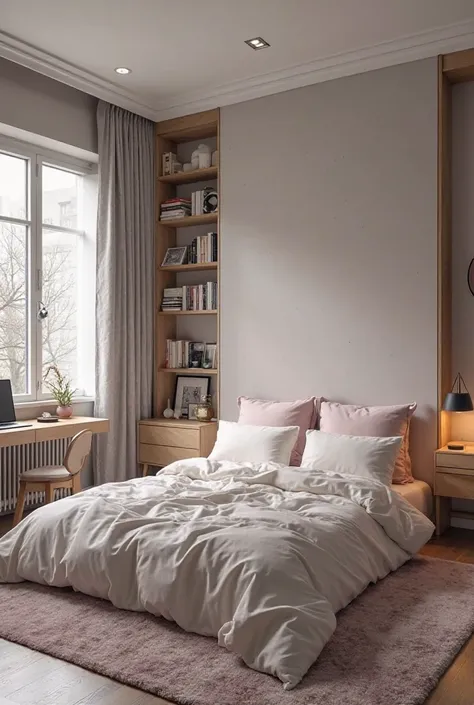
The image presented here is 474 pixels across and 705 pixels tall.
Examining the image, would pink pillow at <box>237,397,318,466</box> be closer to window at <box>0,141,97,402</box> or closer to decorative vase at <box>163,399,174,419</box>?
decorative vase at <box>163,399,174,419</box>

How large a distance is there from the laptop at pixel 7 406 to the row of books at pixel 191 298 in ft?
4.98

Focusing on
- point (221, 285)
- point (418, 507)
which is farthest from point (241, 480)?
point (221, 285)

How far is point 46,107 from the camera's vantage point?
190 inches

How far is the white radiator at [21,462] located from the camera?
464cm

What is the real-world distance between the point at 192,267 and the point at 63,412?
1.52 meters

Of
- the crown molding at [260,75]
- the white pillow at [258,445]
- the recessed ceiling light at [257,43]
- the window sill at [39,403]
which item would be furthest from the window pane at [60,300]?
the recessed ceiling light at [257,43]

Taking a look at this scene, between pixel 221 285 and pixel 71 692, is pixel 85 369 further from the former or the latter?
pixel 71 692

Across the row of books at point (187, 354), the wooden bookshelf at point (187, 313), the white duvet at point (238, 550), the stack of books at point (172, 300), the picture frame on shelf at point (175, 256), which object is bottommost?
the white duvet at point (238, 550)

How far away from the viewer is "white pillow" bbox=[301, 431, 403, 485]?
3971mm

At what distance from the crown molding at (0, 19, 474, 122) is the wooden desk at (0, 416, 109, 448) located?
2.34 metres

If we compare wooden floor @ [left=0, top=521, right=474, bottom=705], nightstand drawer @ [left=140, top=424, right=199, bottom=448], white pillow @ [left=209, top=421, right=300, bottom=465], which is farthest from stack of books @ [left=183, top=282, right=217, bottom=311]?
wooden floor @ [left=0, top=521, right=474, bottom=705]

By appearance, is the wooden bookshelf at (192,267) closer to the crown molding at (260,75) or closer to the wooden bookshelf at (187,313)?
the wooden bookshelf at (187,313)

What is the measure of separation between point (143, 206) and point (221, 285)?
0.94 metres

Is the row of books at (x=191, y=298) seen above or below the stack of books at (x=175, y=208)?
below
